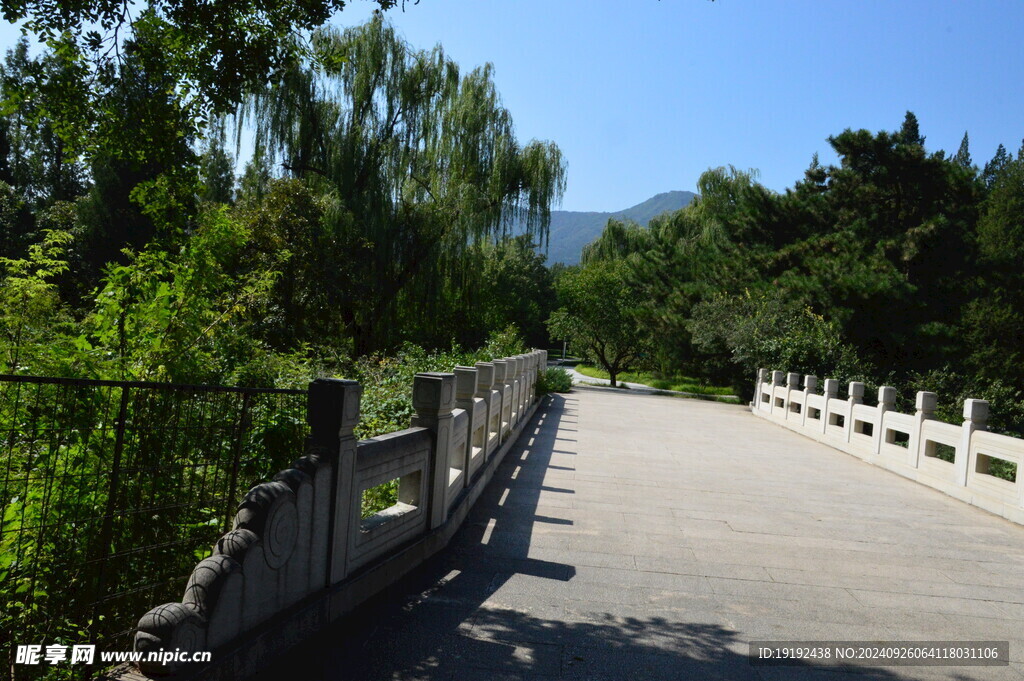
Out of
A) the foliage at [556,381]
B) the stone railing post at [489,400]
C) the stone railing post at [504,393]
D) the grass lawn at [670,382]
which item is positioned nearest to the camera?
the stone railing post at [489,400]

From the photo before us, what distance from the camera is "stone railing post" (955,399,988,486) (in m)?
9.04

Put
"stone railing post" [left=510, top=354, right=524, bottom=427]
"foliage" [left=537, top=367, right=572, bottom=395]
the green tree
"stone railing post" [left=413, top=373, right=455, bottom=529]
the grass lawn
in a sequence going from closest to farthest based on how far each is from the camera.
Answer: "stone railing post" [left=413, top=373, right=455, bottom=529] → "stone railing post" [left=510, top=354, right=524, bottom=427] → "foliage" [left=537, top=367, right=572, bottom=395] → the green tree → the grass lawn

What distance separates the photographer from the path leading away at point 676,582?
3.80m

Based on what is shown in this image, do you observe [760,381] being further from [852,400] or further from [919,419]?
[919,419]

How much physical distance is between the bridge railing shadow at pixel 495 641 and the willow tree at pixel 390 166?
14.5 m

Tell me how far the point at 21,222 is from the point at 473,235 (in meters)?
21.4

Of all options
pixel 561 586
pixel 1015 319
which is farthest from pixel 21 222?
pixel 1015 319

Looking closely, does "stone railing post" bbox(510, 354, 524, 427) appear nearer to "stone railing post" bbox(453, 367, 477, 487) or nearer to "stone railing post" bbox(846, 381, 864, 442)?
"stone railing post" bbox(453, 367, 477, 487)

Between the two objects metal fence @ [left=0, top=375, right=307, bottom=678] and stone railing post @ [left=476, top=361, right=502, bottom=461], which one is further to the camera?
stone railing post @ [left=476, top=361, right=502, bottom=461]

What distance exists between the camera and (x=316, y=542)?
3.86 meters

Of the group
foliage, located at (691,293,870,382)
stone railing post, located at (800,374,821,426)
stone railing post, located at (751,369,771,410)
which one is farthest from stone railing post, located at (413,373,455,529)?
stone railing post, located at (751,369,771,410)

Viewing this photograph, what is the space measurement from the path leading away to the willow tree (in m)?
10.8

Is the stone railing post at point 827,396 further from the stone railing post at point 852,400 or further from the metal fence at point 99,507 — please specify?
the metal fence at point 99,507

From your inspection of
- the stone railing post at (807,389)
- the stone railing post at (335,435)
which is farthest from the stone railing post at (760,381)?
the stone railing post at (335,435)
